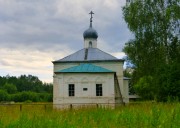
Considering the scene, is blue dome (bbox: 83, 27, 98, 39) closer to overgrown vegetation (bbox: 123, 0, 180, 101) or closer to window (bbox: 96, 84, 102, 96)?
window (bbox: 96, 84, 102, 96)

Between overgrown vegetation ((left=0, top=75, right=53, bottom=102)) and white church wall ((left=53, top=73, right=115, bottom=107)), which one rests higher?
overgrown vegetation ((left=0, top=75, right=53, bottom=102))

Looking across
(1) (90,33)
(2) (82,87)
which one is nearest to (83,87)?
(2) (82,87)

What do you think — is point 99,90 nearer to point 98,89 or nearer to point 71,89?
point 98,89

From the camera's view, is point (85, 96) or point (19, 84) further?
point (19, 84)

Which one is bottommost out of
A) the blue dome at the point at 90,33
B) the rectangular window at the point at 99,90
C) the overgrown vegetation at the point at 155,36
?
the rectangular window at the point at 99,90

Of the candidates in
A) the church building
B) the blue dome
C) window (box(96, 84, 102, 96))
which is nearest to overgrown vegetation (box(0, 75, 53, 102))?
Result: the blue dome

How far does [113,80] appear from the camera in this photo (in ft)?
91.4

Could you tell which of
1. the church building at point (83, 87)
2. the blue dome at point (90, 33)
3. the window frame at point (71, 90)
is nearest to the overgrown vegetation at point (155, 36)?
the church building at point (83, 87)

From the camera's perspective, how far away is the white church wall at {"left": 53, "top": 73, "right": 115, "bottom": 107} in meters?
27.2

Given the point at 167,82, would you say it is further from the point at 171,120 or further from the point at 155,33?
the point at 171,120

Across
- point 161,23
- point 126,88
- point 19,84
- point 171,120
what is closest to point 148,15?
point 161,23

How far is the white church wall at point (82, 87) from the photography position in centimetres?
2716

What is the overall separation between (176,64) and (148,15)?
4.34 metres

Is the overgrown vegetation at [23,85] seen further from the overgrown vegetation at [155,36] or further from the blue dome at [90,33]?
the overgrown vegetation at [155,36]
